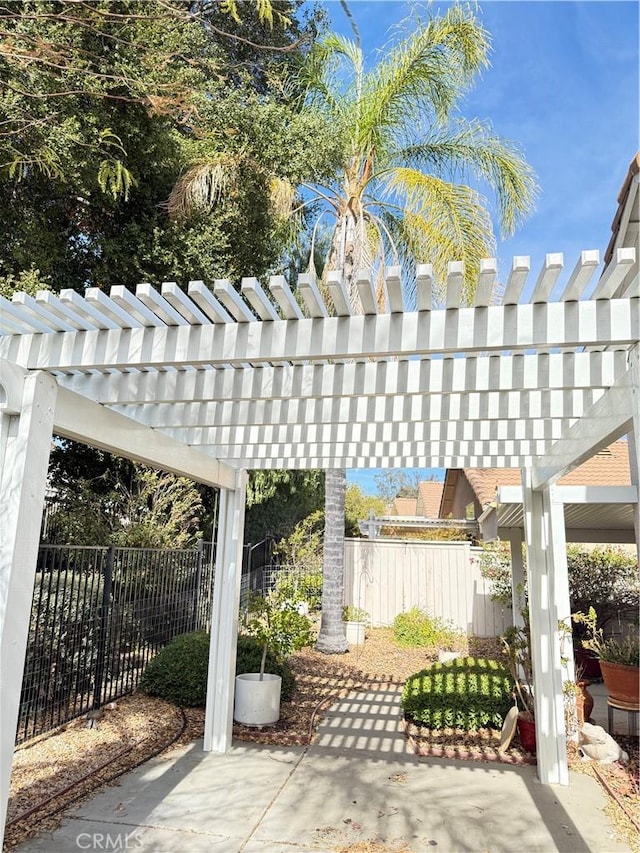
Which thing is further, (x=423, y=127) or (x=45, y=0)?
(x=423, y=127)

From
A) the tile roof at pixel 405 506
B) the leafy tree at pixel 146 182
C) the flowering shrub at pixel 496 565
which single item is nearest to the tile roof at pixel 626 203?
the leafy tree at pixel 146 182

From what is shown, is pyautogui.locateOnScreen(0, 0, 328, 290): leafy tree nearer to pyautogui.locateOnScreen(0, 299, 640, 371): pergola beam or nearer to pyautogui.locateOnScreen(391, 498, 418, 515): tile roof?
pyautogui.locateOnScreen(0, 299, 640, 371): pergola beam

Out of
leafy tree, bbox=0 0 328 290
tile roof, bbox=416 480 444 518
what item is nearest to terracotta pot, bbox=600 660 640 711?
leafy tree, bbox=0 0 328 290

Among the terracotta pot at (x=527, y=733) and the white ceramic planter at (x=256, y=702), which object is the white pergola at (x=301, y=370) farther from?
the white ceramic planter at (x=256, y=702)

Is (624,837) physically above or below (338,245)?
below

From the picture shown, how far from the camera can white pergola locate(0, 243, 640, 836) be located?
242 centimetres

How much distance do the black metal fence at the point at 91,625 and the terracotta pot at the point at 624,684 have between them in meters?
5.07

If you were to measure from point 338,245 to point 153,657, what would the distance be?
22.1 feet

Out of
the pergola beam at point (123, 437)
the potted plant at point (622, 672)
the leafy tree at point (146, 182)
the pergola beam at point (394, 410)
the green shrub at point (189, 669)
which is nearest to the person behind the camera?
the pergola beam at point (123, 437)

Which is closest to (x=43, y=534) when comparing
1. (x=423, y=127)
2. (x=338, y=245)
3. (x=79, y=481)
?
(x=79, y=481)

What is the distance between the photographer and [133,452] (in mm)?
3959

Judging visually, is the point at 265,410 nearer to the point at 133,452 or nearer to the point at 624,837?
the point at 133,452

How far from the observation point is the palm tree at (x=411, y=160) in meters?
9.41

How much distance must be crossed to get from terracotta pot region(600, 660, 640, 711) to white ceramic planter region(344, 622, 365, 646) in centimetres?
544
